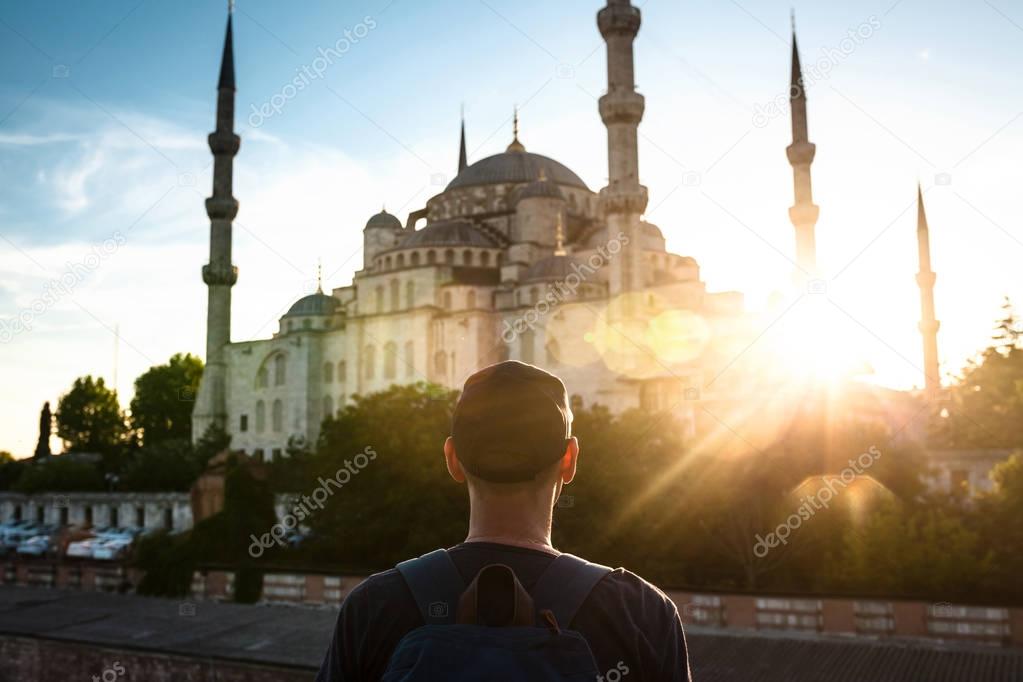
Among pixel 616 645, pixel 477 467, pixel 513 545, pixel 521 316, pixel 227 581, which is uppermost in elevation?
pixel 521 316

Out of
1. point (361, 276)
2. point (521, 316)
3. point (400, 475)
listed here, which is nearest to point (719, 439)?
point (400, 475)

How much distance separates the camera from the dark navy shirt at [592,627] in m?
1.61

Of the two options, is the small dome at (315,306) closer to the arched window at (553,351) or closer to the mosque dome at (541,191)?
the mosque dome at (541,191)

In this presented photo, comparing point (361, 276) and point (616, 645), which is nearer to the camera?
point (616, 645)

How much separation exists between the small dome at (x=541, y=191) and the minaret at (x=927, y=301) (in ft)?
54.3

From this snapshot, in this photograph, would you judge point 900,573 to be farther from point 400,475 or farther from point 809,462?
point 400,475

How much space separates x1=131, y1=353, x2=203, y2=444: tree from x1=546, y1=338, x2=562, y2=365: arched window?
2640 centimetres

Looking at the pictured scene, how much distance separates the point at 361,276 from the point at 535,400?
133 ft

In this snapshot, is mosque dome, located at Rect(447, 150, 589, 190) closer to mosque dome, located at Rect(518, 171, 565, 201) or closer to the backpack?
mosque dome, located at Rect(518, 171, 565, 201)

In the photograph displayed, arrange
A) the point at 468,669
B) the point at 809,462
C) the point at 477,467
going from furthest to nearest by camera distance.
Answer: the point at 809,462 → the point at 477,467 → the point at 468,669

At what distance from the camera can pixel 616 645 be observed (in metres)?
1.62

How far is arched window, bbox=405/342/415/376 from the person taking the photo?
3825cm

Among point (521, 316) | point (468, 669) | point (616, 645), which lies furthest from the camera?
point (521, 316)

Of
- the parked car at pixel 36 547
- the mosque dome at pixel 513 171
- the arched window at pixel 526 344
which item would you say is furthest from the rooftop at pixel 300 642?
the mosque dome at pixel 513 171
